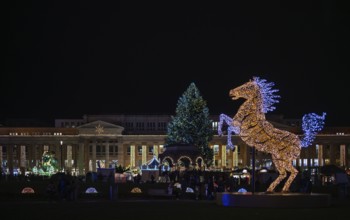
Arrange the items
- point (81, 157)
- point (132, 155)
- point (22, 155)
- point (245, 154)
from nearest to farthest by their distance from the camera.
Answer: point (81, 157) → point (245, 154) → point (22, 155) → point (132, 155)

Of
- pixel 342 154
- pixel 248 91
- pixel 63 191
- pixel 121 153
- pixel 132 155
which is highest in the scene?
pixel 248 91

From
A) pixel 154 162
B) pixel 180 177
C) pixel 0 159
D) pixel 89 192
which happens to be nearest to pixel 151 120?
pixel 0 159

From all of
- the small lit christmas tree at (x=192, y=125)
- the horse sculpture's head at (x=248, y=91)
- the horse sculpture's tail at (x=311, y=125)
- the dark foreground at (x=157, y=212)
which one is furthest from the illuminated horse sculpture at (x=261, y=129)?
the small lit christmas tree at (x=192, y=125)

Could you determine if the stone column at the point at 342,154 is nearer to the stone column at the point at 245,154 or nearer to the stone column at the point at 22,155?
the stone column at the point at 245,154

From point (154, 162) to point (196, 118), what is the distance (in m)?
22.0

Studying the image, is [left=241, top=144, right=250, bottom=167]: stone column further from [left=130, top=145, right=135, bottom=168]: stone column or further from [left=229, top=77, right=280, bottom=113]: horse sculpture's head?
[left=229, top=77, right=280, bottom=113]: horse sculpture's head

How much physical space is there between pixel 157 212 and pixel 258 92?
9.15 m

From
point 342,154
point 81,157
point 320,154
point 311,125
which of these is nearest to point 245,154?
point 320,154

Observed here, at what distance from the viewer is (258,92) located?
5103cm

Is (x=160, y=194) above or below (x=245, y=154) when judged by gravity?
below

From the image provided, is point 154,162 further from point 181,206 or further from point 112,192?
point 181,206

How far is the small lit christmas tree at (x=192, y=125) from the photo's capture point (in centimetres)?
11781

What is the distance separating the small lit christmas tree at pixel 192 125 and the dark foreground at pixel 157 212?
63.3m

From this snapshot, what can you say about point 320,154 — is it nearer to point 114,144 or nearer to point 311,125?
point 114,144
